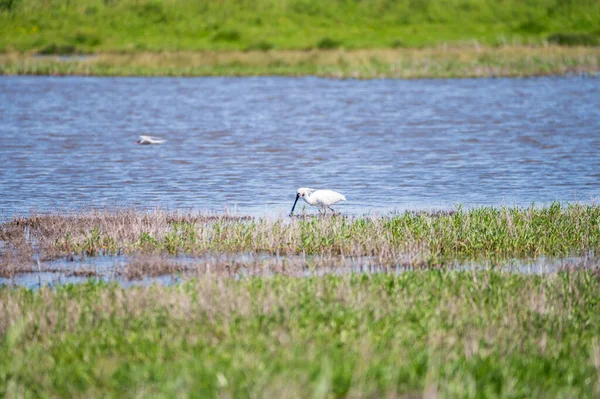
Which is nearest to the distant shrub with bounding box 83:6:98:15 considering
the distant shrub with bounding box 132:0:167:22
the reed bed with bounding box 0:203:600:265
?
the distant shrub with bounding box 132:0:167:22

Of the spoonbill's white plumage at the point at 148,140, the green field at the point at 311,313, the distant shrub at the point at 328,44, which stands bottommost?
the spoonbill's white plumage at the point at 148,140

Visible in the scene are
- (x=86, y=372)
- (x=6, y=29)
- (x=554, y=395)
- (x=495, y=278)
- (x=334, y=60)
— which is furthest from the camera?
(x=6, y=29)

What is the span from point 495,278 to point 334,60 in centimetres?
6114

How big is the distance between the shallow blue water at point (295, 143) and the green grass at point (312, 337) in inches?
338

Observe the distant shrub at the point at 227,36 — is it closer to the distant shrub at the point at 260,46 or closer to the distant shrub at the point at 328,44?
the distant shrub at the point at 260,46

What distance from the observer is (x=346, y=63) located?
2798 inches

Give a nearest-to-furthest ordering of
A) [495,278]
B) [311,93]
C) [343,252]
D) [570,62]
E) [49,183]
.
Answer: [495,278]
[343,252]
[49,183]
[311,93]
[570,62]

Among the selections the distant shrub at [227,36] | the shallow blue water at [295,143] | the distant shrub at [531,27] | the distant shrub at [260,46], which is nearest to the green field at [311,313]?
the shallow blue water at [295,143]

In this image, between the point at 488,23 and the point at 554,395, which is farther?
the point at 488,23

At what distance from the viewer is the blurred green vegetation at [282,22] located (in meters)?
98.9

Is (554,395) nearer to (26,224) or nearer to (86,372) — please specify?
(86,372)

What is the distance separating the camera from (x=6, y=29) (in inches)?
4198

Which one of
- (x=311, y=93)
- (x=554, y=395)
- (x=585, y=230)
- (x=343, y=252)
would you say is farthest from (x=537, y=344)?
(x=311, y=93)

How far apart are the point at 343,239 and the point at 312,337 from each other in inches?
223
